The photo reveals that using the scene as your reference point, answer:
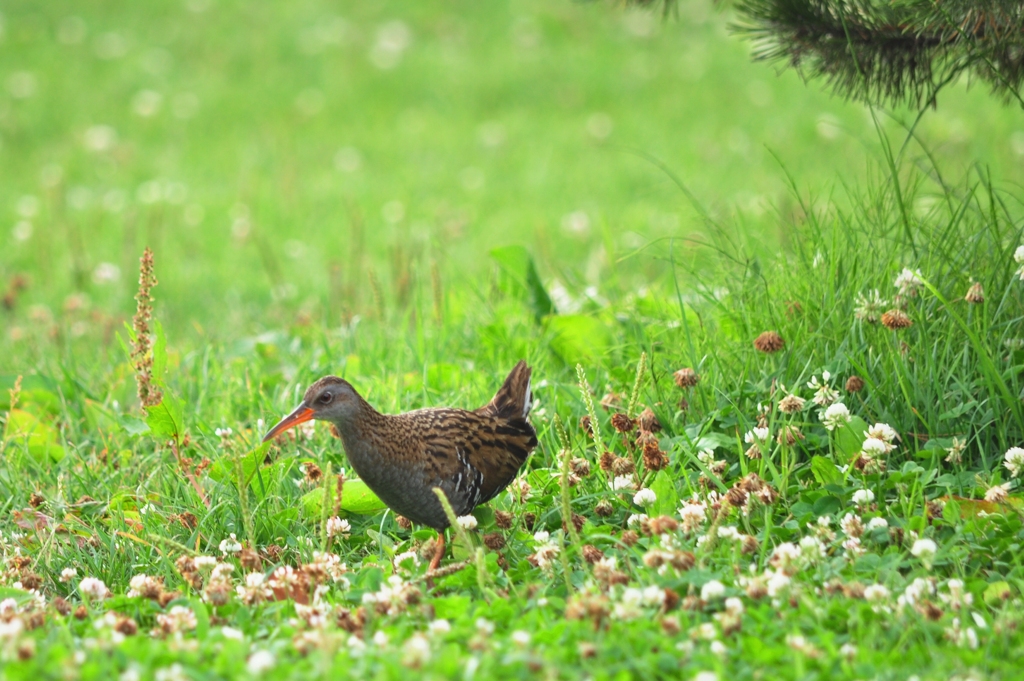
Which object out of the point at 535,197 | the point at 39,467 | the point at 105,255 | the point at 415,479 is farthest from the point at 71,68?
the point at 415,479

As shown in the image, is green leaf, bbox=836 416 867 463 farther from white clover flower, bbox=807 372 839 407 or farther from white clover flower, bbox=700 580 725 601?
white clover flower, bbox=700 580 725 601

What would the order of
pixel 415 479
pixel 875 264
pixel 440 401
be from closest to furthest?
pixel 415 479
pixel 875 264
pixel 440 401

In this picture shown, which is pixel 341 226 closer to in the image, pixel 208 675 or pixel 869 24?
pixel 869 24

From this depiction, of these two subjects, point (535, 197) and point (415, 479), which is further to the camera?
point (535, 197)

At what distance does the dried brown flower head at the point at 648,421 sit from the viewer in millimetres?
3887

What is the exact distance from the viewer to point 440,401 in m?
4.81

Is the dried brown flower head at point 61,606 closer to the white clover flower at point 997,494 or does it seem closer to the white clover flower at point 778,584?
the white clover flower at point 778,584

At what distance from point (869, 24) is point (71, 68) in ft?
37.7

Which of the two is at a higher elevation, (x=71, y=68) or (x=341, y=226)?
→ (x=71, y=68)

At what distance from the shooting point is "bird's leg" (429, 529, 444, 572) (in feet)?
11.3

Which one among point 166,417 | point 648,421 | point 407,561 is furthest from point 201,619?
point 648,421

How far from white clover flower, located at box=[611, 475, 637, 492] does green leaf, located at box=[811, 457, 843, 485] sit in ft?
1.99

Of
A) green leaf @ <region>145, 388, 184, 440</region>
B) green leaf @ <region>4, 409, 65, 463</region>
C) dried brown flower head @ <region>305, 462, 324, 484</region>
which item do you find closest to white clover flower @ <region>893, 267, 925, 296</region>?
dried brown flower head @ <region>305, 462, 324, 484</region>

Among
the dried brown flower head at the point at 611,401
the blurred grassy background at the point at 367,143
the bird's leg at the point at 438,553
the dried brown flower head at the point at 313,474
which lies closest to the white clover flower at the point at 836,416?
the dried brown flower head at the point at 611,401
